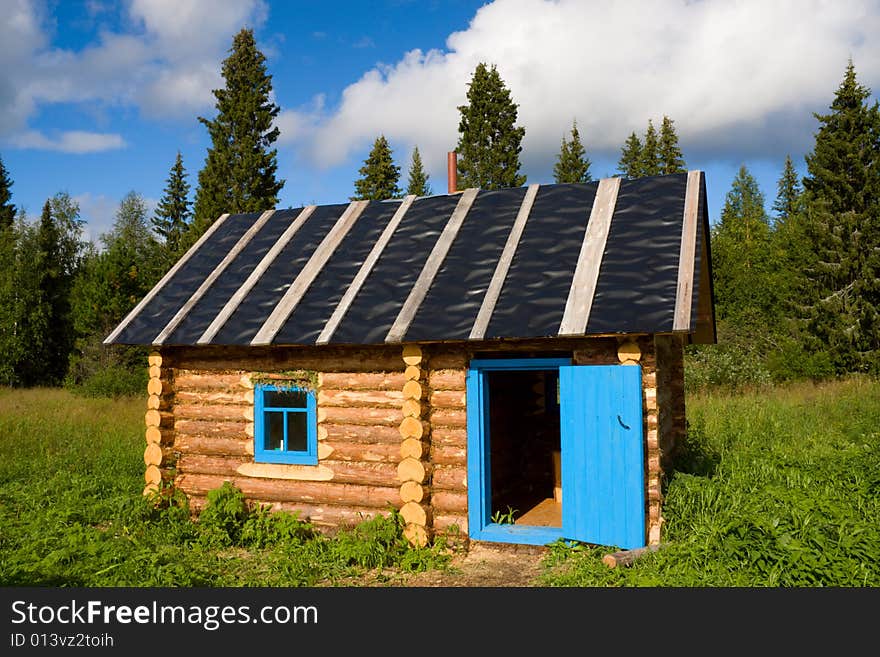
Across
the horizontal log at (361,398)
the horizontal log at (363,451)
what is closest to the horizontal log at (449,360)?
the horizontal log at (361,398)

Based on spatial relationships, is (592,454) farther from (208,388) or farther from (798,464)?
(208,388)

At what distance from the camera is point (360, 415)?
29.5 ft

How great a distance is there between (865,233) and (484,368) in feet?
82.6

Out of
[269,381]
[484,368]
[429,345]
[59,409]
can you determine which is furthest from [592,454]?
[59,409]

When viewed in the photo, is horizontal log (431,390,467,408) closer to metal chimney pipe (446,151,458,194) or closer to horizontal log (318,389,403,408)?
horizontal log (318,389,403,408)

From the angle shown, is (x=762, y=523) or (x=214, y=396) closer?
(x=762, y=523)

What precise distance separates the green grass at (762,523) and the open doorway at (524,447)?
2.04 m

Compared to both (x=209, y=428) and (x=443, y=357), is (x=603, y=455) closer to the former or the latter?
(x=443, y=357)

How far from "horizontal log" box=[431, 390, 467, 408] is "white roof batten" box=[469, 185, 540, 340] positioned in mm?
921

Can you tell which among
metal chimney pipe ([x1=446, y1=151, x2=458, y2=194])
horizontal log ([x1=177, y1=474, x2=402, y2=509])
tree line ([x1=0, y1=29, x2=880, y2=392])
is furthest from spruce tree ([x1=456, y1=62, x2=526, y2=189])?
horizontal log ([x1=177, y1=474, x2=402, y2=509])

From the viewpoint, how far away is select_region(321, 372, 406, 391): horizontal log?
882cm

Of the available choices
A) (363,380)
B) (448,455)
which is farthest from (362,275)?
(448,455)

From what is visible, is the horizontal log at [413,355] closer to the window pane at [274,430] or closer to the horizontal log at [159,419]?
the window pane at [274,430]

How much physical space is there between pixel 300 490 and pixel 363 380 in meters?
1.82
